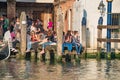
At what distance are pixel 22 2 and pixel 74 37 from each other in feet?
52.7

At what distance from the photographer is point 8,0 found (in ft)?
133

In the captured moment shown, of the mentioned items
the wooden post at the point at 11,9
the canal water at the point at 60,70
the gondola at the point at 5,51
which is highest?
the wooden post at the point at 11,9

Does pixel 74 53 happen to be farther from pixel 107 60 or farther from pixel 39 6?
pixel 39 6

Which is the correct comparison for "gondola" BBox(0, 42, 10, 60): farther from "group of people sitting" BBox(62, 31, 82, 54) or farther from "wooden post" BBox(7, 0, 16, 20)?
"wooden post" BBox(7, 0, 16, 20)

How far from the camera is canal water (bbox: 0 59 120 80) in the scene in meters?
20.9

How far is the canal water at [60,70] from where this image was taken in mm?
20859

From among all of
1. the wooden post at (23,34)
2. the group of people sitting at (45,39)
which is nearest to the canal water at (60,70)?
the wooden post at (23,34)

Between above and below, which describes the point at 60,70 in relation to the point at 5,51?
below

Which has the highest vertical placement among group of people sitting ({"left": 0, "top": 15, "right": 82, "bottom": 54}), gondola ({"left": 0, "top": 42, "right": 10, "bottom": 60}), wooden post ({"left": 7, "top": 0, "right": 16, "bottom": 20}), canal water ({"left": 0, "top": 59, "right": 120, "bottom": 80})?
wooden post ({"left": 7, "top": 0, "right": 16, "bottom": 20})

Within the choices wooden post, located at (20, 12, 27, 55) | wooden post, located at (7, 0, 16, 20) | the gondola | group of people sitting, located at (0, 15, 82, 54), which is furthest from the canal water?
wooden post, located at (7, 0, 16, 20)

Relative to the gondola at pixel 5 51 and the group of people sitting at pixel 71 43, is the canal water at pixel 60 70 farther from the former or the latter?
the group of people sitting at pixel 71 43

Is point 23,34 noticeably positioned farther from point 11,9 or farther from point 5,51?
point 11,9

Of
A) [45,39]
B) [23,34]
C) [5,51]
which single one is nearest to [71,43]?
[45,39]

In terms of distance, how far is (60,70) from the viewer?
2309cm
